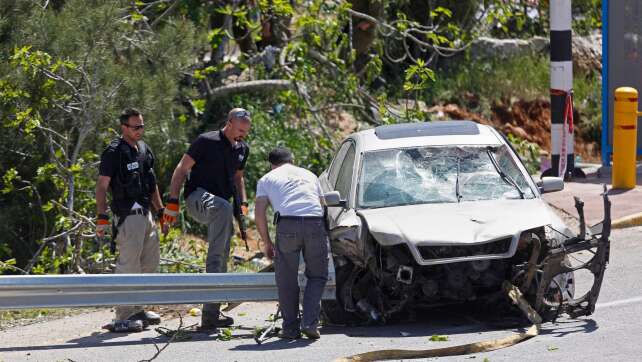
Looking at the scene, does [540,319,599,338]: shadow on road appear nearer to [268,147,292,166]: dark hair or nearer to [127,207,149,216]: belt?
[268,147,292,166]: dark hair

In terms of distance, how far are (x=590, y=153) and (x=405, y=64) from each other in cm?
353

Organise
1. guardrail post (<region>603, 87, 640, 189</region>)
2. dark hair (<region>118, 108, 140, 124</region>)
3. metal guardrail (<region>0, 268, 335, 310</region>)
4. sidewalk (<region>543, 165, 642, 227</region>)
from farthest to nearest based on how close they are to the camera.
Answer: guardrail post (<region>603, 87, 640, 189</region>)
sidewalk (<region>543, 165, 642, 227</region>)
dark hair (<region>118, 108, 140, 124</region>)
metal guardrail (<region>0, 268, 335, 310</region>)

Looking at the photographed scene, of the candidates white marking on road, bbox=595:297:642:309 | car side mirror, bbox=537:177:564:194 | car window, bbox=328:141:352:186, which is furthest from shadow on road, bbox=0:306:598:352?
car window, bbox=328:141:352:186

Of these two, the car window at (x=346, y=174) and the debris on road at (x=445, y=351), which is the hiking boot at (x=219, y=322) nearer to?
the car window at (x=346, y=174)

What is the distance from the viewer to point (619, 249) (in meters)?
11.6

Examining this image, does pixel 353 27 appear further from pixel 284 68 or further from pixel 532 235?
pixel 532 235

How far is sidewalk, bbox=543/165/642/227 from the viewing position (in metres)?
12.7

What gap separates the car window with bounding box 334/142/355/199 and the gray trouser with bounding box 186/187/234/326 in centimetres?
100

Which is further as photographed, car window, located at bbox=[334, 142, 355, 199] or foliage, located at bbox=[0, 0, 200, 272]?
foliage, located at bbox=[0, 0, 200, 272]

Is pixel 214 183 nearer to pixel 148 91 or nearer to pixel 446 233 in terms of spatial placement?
pixel 446 233

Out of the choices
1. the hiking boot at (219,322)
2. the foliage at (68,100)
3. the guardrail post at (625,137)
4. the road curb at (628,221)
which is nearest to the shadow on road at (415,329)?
the hiking boot at (219,322)

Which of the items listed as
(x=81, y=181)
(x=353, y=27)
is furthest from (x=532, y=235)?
(x=353, y=27)

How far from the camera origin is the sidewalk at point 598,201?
12.7m

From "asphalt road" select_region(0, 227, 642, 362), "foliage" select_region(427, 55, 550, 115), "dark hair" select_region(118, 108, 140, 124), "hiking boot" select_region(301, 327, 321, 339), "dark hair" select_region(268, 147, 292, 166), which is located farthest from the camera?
"foliage" select_region(427, 55, 550, 115)
